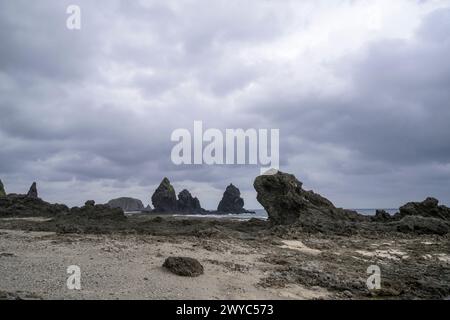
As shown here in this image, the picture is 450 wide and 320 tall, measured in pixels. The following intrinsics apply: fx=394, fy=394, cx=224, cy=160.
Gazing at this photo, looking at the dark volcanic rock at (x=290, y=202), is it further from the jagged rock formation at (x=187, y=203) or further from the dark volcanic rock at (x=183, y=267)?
the jagged rock formation at (x=187, y=203)

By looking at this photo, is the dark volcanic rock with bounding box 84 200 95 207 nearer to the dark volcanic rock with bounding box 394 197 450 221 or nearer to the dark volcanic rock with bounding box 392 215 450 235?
the dark volcanic rock with bounding box 392 215 450 235

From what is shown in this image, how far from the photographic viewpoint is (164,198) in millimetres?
83750

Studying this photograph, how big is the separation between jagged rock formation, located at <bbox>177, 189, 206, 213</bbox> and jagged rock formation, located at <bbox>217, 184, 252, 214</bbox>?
5.68 meters

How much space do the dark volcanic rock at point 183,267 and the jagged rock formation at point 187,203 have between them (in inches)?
3011

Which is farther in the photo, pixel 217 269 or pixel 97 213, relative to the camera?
pixel 97 213

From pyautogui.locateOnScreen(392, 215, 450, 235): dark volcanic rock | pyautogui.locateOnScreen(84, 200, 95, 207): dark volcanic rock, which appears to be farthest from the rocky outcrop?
pyautogui.locateOnScreen(392, 215, 450, 235): dark volcanic rock

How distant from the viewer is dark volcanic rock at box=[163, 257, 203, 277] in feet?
36.7

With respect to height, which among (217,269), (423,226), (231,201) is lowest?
(217,269)

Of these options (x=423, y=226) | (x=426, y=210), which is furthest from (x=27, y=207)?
(x=426, y=210)

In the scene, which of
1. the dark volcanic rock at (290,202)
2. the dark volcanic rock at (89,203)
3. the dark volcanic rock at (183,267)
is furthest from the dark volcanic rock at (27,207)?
the dark volcanic rock at (183,267)

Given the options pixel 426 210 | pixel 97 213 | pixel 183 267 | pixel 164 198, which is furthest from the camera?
pixel 164 198

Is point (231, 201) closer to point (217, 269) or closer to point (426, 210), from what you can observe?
point (426, 210)

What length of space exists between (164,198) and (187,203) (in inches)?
340

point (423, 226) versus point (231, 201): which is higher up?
point (231, 201)
